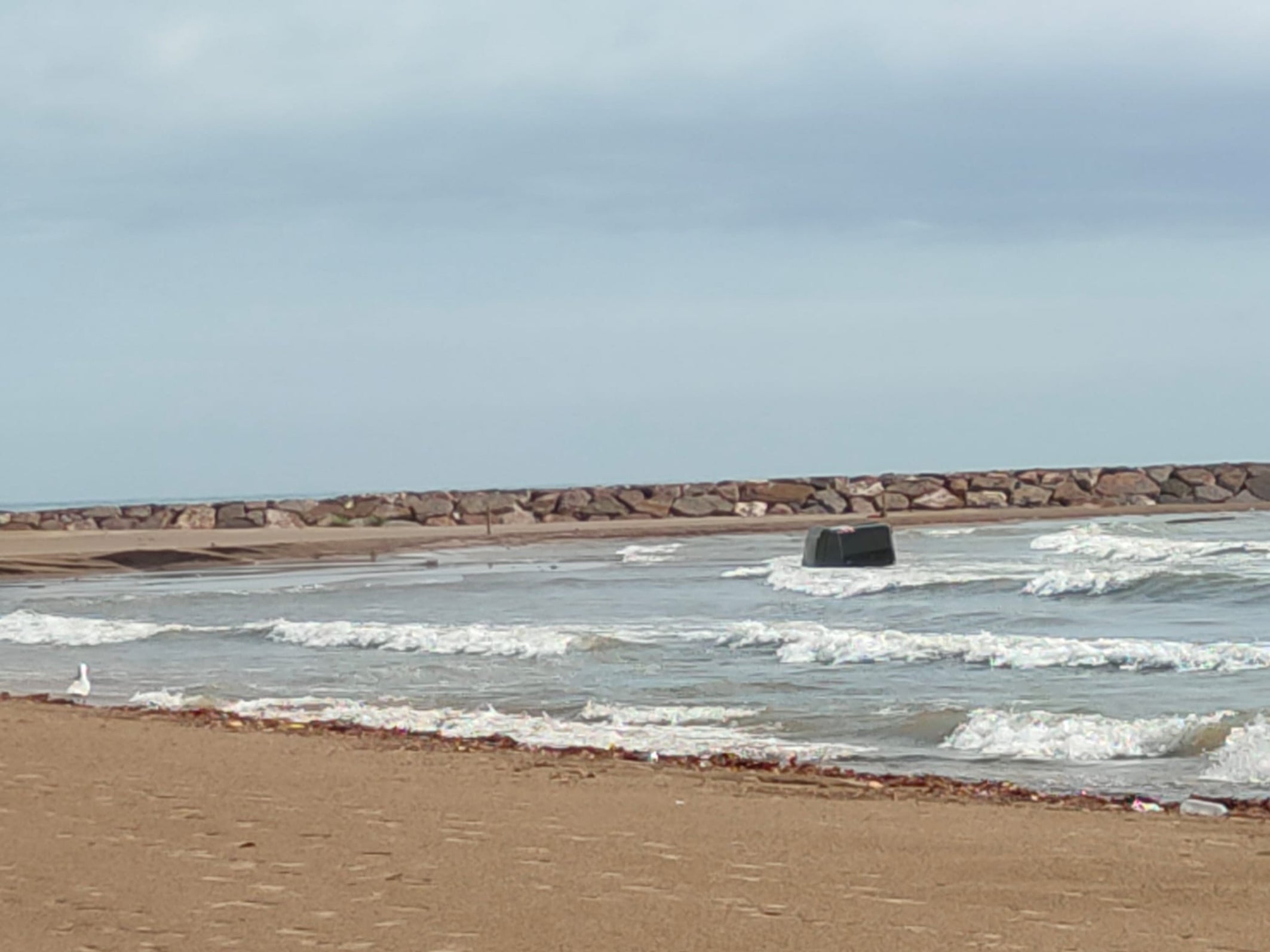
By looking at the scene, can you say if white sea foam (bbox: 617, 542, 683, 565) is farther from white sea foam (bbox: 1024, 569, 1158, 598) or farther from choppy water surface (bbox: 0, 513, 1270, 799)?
white sea foam (bbox: 1024, 569, 1158, 598)

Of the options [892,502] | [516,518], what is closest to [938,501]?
[892,502]

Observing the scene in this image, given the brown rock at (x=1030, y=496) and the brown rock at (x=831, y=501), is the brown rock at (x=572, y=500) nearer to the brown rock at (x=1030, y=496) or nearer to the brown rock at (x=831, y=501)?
the brown rock at (x=831, y=501)

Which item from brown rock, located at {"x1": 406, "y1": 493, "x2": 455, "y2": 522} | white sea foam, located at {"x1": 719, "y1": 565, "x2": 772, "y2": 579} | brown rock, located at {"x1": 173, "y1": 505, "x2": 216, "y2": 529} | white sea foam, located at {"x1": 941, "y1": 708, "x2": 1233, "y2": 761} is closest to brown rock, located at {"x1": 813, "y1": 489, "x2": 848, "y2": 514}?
brown rock, located at {"x1": 406, "y1": 493, "x2": 455, "y2": 522}

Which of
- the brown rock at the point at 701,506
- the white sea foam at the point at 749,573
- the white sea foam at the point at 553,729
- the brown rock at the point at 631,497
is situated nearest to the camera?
the white sea foam at the point at 553,729

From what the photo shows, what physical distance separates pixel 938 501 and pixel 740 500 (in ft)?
19.0

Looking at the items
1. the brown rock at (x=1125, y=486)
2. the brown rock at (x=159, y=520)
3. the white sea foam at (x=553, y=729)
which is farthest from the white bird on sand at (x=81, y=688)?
the brown rock at (x=1125, y=486)

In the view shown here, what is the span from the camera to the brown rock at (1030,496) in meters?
47.5

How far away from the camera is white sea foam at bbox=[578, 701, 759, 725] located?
10781 millimetres

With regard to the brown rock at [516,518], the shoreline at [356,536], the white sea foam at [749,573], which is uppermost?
the brown rock at [516,518]

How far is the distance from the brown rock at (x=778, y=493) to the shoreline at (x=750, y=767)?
37.6 m

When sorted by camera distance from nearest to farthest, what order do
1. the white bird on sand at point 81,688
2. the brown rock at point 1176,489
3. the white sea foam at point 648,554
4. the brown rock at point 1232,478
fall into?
1. the white bird on sand at point 81,688
2. the white sea foam at point 648,554
3. the brown rock at point 1176,489
4. the brown rock at point 1232,478

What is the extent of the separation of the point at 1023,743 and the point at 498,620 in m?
8.95

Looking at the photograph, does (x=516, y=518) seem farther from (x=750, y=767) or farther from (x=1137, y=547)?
(x=750, y=767)

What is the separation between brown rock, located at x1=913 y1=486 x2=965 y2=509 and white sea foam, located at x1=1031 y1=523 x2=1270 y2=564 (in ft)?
54.8
